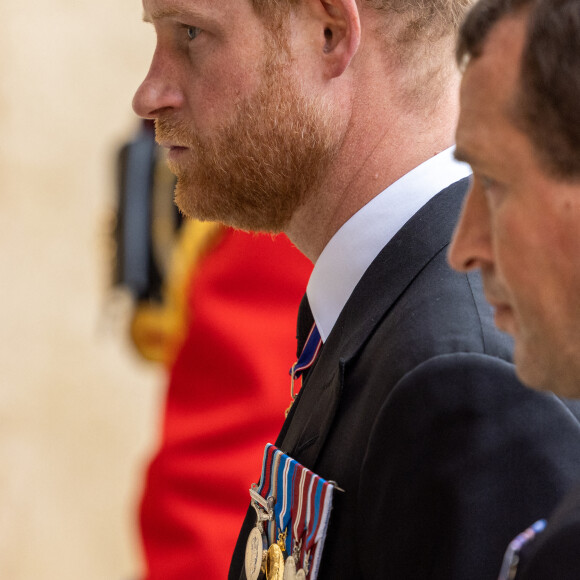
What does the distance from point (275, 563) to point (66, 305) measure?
2.78m

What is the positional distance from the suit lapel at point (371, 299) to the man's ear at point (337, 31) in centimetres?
16

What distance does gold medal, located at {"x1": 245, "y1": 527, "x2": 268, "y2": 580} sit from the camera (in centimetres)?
102

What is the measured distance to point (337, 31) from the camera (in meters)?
1.09

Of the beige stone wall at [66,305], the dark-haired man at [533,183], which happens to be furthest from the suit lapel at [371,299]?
the beige stone wall at [66,305]

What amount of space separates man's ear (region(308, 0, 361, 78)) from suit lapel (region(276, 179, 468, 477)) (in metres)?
0.16

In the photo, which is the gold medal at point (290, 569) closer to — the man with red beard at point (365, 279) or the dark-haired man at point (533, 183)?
the man with red beard at point (365, 279)

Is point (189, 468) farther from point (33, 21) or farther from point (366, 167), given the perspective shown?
point (33, 21)

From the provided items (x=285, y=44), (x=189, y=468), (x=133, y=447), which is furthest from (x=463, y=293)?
(x=133, y=447)

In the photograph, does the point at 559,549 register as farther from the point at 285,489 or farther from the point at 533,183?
the point at 285,489

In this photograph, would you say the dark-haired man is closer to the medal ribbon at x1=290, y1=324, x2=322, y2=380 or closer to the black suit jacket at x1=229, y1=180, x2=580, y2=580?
the black suit jacket at x1=229, y1=180, x2=580, y2=580

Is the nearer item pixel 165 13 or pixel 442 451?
pixel 442 451

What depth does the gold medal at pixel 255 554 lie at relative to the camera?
1021 millimetres

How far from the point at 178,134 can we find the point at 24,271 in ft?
8.58

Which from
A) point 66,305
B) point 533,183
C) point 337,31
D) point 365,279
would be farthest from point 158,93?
point 66,305
